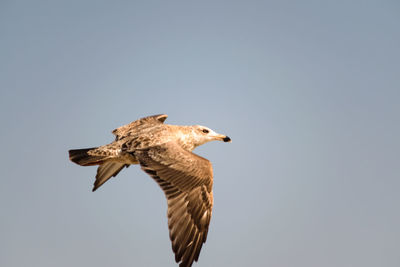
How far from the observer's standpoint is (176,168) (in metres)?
9.87

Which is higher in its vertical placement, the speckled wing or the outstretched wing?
the outstretched wing

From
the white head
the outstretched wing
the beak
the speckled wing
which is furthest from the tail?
the beak

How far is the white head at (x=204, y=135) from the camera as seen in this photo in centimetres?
1265

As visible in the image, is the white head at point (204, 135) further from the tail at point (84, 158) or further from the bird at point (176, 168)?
the tail at point (84, 158)

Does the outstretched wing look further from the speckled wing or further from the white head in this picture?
the speckled wing

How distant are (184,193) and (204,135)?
3.56 meters

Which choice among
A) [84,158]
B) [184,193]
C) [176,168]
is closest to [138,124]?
[84,158]

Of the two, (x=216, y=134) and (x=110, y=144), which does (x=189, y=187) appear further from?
(x=216, y=134)

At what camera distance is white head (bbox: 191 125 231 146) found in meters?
12.6

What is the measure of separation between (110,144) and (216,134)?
10.2 ft

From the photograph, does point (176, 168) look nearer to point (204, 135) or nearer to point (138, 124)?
point (204, 135)

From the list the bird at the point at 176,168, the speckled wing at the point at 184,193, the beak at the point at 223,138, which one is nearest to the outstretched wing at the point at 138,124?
the bird at the point at 176,168

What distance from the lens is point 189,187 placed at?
379 inches

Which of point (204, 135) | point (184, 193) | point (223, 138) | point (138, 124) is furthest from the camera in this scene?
point (138, 124)
